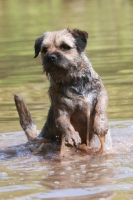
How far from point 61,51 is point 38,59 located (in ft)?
32.3

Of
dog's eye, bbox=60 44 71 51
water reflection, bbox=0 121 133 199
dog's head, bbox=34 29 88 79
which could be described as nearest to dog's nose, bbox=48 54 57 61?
dog's head, bbox=34 29 88 79

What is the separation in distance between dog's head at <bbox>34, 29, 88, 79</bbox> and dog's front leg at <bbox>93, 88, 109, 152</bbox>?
1.55 feet

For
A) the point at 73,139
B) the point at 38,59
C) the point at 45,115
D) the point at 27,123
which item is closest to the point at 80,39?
the point at 73,139

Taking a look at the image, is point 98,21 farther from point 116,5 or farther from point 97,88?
point 97,88

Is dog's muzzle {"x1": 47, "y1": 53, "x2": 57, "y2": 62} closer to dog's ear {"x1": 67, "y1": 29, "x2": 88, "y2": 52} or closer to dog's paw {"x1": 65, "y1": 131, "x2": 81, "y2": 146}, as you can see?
dog's ear {"x1": 67, "y1": 29, "x2": 88, "y2": 52}

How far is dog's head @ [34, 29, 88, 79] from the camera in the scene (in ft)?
26.1

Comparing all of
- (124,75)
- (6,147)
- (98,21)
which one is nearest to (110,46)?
(124,75)

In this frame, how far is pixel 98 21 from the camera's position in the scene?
26062mm

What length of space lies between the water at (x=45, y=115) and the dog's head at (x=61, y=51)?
1.09 meters

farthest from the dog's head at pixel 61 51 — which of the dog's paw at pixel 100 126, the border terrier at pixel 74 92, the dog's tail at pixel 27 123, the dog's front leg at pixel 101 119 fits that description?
the dog's tail at pixel 27 123

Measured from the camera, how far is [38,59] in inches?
705

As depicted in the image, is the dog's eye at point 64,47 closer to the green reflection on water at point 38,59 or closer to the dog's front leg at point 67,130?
the dog's front leg at point 67,130

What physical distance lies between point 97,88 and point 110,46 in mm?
10572

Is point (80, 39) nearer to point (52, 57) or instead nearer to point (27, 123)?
point (52, 57)
